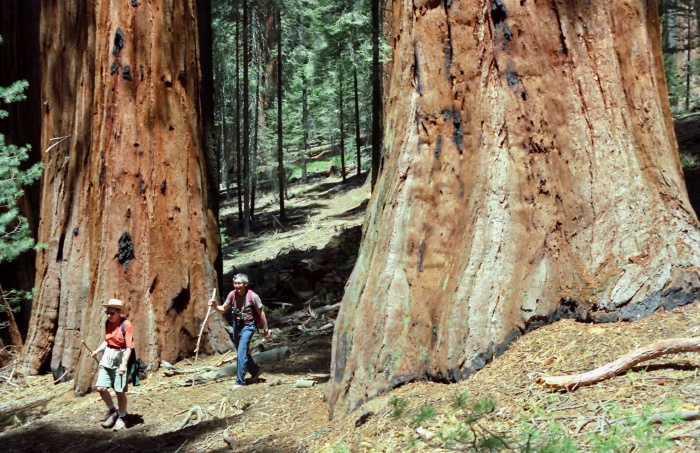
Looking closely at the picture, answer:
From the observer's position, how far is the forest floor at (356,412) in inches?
159

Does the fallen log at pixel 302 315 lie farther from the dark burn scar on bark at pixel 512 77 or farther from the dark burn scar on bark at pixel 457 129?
the dark burn scar on bark at pixel 512 77

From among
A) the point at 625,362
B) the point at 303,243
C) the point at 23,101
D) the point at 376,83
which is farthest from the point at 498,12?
the point at 303,243

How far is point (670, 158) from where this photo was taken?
5.59 m

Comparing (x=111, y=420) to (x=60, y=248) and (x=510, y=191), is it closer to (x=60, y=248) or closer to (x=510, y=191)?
(x=60, y=248)

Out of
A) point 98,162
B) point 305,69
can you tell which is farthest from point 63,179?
point 305,69

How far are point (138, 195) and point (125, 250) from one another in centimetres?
84

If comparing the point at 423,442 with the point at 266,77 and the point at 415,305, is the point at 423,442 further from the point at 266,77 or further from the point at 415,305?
the point at 266,77

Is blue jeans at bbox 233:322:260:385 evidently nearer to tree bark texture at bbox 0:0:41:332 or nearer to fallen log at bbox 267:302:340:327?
fallen log at bbox 267:302:340:327

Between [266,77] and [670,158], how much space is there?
129 ft

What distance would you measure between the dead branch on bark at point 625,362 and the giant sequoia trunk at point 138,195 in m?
7.48

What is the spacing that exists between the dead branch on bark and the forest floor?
0.18 ft

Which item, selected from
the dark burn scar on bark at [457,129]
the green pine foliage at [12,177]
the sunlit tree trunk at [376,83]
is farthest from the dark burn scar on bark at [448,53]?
the sunlit tree trunk at [376,83]

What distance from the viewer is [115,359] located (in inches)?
337

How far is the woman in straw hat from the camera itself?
8.50 meters
